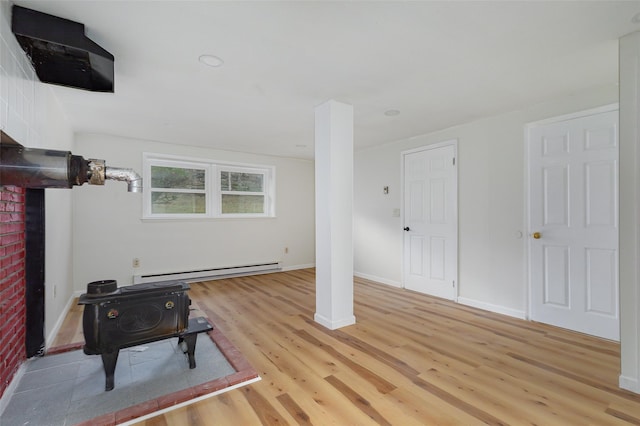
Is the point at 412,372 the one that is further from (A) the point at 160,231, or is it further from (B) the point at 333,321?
(A) the point at 160,231

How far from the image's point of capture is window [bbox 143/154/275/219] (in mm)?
4789

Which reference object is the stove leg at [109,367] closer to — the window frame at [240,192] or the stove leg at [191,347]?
the stove leg at [191,347]

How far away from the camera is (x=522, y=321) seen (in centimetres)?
322

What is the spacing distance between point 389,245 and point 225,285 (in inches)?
106

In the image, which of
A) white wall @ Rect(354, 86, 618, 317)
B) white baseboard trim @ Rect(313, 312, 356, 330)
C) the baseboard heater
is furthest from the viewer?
the baseboard heater

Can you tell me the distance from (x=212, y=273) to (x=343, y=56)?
4.18 metres

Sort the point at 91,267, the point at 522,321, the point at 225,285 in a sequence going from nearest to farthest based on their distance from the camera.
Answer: the point at 522,321 < the point at 91,267 < the point at 225,285

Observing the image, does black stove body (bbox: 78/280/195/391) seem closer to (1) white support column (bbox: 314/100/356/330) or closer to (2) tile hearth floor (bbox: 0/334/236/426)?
(2) tile hearth floor (bbox: 0/334/236/426)

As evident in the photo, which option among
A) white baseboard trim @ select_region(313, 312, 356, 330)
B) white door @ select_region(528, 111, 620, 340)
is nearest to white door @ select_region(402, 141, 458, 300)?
white door @ select_region(528, 111, 620, 340)

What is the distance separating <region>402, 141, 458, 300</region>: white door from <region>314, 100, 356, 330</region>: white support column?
162 centimetres

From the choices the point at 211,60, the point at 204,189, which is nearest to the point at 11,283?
the point at 211,60

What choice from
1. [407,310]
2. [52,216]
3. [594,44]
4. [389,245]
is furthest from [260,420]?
[389,245]

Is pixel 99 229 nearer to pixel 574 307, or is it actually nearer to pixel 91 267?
pixel 91 267

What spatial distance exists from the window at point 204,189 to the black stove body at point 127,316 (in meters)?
3.00
